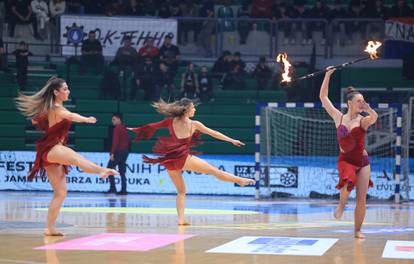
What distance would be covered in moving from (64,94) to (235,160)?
466 inches

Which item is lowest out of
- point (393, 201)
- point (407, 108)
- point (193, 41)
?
point (393, 201)

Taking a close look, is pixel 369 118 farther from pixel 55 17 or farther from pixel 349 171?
pixel 55 17

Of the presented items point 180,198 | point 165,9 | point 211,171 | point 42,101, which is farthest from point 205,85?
point 42,101

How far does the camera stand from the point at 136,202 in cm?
2072

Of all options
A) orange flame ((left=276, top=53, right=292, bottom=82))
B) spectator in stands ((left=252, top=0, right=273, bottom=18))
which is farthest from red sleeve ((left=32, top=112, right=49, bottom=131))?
spectator in stands ((left=252, top=0, right=273, bottom=18))

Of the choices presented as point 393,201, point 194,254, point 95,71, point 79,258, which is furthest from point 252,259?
point 95,71

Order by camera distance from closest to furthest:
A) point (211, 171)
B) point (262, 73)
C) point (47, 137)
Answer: point (47, 137)
point (211, 171)
point (262, 73)

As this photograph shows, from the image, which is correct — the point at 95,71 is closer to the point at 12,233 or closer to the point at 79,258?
the point at 12,233

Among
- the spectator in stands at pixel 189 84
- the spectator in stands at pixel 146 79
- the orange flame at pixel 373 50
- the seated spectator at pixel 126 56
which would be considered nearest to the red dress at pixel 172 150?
the orange flame at pixel 373 50

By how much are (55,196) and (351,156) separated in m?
4.28

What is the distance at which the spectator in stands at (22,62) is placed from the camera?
26.8m

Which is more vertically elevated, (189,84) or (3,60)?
(3,60)

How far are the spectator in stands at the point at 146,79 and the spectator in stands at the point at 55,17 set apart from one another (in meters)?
2.97

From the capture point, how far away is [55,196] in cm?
1269
